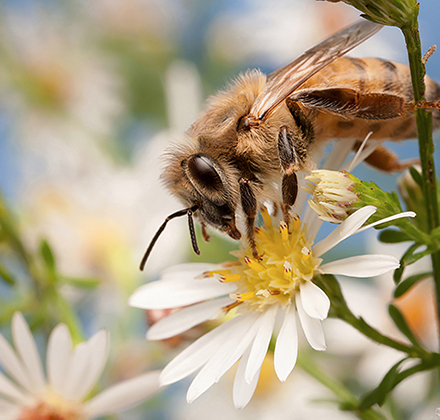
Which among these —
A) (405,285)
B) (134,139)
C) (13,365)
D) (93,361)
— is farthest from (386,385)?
(134,139)

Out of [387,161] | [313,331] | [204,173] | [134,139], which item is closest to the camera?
[313,331]

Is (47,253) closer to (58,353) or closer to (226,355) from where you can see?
(58,353)

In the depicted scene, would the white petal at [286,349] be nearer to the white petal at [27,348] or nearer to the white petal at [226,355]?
the white petal at [226,355]

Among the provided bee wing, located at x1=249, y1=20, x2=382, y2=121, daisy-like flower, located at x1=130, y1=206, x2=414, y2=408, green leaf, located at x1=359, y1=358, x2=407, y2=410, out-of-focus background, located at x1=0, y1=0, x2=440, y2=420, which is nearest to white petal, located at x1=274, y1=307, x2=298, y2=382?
→ daisy-like flower, located at x1=130, y1=206, x2=414, y2=408

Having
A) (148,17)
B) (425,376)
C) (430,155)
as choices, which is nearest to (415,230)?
(430,155)

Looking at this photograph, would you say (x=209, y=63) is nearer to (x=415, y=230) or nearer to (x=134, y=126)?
(x=134, y=126)

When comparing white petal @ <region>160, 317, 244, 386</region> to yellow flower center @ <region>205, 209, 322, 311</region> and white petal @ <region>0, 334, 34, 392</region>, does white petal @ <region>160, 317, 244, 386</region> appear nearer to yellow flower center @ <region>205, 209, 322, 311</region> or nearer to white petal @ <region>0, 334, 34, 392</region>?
yellow flower center @ <region>205, 209, 322, 311</region>
